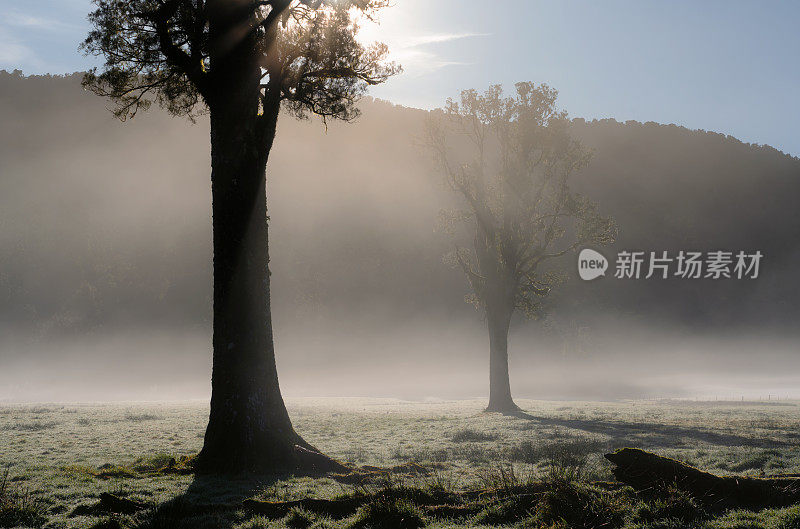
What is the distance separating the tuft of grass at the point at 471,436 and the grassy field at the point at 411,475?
0.13m

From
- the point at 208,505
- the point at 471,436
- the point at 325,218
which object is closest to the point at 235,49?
the point at 208,505

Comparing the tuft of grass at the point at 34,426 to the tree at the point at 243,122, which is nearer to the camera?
the tree at the point at 243,122

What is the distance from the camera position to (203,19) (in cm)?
1461

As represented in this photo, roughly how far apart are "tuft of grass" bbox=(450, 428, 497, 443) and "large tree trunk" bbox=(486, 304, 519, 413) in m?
13.8

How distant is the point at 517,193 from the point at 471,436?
2040 cm

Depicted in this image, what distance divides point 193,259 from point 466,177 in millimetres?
110373

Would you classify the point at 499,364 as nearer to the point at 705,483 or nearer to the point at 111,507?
the point at 705,483

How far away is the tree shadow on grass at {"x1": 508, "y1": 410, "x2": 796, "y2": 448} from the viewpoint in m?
17.0

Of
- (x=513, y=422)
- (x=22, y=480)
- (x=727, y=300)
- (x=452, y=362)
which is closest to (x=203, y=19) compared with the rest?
(x=22, y=480)

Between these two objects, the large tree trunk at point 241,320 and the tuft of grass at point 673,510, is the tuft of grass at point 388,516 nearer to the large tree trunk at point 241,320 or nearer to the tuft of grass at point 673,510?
the tuft of grass at point 673,510

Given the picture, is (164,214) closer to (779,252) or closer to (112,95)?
(112,95)

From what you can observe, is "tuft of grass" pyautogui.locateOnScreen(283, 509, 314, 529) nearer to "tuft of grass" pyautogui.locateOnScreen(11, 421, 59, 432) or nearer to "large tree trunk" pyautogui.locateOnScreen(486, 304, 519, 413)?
"tuft of grass" pyautogui.locateOnScreen(11, 421, 59, 432)

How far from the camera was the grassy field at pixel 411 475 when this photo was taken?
7.86m

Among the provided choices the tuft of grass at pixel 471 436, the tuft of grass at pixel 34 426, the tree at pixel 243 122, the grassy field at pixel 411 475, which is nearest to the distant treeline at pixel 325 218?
the tuft of grass at pixel 34 426
